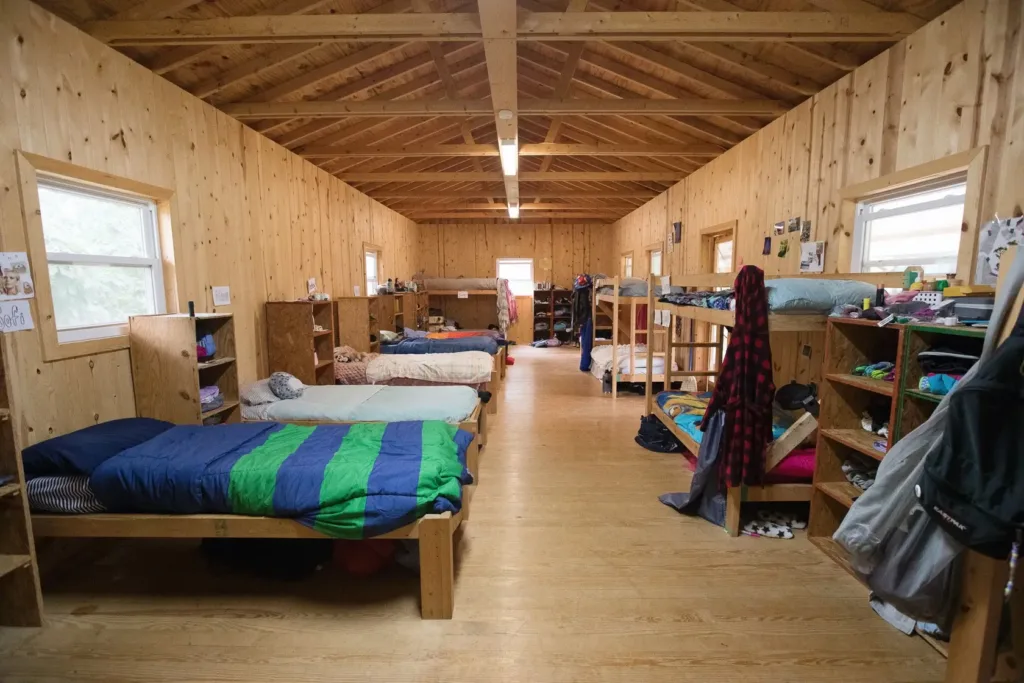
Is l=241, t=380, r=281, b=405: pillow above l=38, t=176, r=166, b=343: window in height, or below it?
below

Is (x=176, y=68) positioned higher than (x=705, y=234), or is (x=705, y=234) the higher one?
(x=176, y=68)

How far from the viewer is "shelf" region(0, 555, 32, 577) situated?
5.97ft

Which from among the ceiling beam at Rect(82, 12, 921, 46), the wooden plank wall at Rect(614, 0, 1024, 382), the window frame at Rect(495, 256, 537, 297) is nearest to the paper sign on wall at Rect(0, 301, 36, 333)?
the ceiling beam at Rect(82, 12, 921, 46)

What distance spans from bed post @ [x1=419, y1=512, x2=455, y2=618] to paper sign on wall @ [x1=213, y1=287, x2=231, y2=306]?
9.27ft

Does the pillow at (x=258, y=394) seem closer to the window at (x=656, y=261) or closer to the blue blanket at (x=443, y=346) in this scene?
the blue blanket at (x=443, y=346)

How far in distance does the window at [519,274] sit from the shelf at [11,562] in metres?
9.32

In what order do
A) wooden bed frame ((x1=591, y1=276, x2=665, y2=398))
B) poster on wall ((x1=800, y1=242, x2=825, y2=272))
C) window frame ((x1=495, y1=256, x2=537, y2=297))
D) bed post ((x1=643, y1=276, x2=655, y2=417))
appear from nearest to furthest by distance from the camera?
poster on wall ((x1=800, y1=242, x2=825, y2=272)) < bed post ((x1=643, y1=276, x2=655, y2=417)) < wooden bed frame ((x1=591, y1=276, x2=665, y2=398)) < window frame ((x1=495, y1=256, x2=537, y2=297))

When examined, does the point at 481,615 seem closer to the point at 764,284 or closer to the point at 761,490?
the point at 761,490

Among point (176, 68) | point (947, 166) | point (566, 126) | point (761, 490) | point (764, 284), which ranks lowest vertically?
point (761, 490)

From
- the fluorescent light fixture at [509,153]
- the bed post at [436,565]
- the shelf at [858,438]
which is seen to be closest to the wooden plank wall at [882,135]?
the shelf at [858,438]

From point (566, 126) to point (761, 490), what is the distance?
4400 millimetres

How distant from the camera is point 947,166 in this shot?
2.44 meters

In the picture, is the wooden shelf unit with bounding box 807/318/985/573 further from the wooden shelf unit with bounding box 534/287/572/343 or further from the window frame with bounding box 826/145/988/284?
the wooden shelf unit with bounding box 534/287/572/343

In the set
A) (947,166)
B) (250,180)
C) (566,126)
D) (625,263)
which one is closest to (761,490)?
(947,166)
